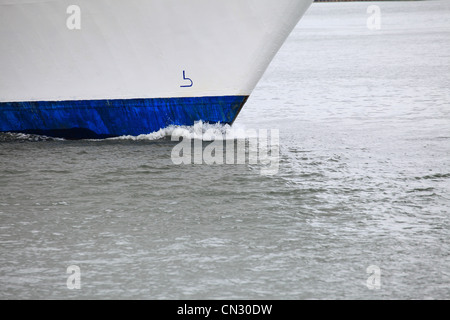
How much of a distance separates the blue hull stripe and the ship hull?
0.05ft

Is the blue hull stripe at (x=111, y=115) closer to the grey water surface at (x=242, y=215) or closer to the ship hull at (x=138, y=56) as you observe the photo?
the ship hull at (x=138, y=56)

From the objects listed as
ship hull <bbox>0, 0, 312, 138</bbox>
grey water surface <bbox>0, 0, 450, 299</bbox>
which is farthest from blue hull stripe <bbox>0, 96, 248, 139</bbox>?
grey water surface <bbox>0, 0, 450, 299</bbox>

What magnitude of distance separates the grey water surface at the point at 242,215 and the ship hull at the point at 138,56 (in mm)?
535

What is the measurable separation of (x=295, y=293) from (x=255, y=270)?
1.66 ft

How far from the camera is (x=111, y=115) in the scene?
37.7 ft

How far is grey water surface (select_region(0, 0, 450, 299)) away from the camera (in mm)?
5828

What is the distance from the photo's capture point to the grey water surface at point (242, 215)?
5.83 metres

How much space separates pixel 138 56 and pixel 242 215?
4.13 meters

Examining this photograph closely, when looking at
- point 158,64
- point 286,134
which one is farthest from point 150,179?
point 286,134

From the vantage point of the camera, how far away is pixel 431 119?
12.6m
